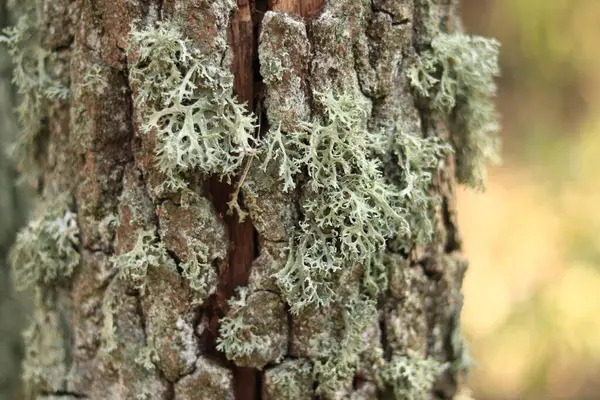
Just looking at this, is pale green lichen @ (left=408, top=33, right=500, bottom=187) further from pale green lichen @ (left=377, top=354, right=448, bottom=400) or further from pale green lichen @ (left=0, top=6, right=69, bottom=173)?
pale green lichen @ (left=0, top=6, right=69, bottom=173)

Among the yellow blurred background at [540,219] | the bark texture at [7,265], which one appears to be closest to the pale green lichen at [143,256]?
the bark texture at [7,265]

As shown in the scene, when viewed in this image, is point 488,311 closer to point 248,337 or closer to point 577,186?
point 577,186

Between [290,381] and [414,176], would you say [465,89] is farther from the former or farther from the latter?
[290,381]

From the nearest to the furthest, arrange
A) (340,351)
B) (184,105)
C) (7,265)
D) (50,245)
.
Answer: (184,105) < (340,351) < (50,245) < (7,265)

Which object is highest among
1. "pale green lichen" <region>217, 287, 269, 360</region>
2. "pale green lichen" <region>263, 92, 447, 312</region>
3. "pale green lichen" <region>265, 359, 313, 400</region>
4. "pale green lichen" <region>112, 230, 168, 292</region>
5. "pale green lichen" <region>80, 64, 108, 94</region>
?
"pale green lichen" <region>80, 64, 108, 94</region>

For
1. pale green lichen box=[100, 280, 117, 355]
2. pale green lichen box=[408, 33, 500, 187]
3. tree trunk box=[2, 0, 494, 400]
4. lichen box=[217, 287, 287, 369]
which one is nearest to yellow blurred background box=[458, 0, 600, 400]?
pale green lichen box=[408, 33, 500, 187]

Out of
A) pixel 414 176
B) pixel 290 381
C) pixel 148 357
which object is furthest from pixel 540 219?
pixel 148 357

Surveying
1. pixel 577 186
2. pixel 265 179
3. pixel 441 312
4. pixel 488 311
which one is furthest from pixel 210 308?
pixel 577 186

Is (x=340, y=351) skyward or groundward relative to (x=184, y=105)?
groundward
